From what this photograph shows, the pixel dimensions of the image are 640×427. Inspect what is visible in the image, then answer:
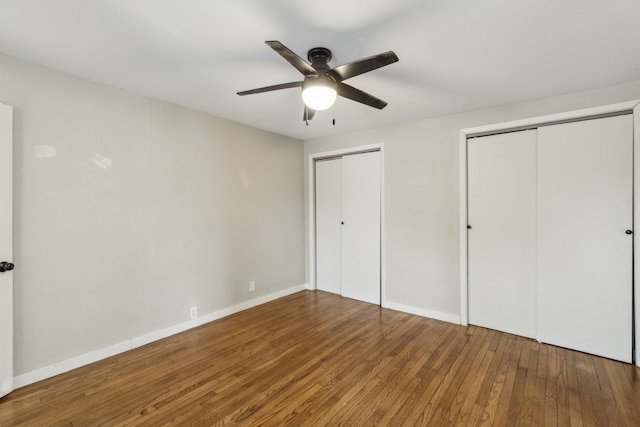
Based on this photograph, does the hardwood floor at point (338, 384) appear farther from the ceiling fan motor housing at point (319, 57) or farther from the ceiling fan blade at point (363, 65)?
the ceiling fan motor housing at point (319, 57)

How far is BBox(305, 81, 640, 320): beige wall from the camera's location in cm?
326

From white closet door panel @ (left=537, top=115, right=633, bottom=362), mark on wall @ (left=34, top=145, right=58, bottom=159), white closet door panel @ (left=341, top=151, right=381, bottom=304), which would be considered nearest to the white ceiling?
white closet door panel @ (left=537, top=115, right=633, bottom=362)

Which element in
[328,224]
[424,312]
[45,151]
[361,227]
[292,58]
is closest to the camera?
[292,58]

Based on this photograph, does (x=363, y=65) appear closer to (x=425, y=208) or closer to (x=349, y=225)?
(x=425, y=208)

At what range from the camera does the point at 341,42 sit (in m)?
1.83

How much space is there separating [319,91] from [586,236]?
273 cm

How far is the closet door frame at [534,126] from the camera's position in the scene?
238 centimetres

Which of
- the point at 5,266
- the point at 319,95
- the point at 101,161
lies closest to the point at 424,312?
the point at 319,95

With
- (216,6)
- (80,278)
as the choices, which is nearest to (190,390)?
(80,278)

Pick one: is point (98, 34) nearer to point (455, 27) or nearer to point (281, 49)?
point (281, 49)

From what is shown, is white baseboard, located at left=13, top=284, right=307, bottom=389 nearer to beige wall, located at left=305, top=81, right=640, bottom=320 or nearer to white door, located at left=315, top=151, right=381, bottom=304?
white door, located at left=315, top=151, right=381, bottom=304

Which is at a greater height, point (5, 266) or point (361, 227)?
point (361, 227)

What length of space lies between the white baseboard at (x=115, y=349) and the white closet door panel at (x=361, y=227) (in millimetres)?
1406

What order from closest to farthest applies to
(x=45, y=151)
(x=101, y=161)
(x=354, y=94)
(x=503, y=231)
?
(x=354, y=94), (x=45, y=151), (x=101, y=161), (x=503, y=231)
